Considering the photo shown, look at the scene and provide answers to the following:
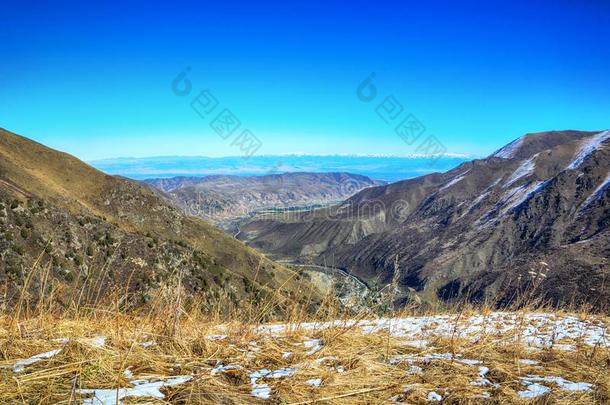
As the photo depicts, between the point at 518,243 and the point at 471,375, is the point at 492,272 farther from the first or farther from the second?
the point at 471,375

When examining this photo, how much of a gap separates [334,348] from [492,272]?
85.1 metres

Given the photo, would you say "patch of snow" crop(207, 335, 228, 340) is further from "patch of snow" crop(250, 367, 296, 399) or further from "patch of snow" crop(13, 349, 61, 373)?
"patch of snow" crop(13, 349, 61, 373)

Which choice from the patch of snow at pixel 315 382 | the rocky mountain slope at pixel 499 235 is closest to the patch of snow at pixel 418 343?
the patch of snow at pixel 315 382

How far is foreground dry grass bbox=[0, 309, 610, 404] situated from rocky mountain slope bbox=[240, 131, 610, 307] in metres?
55.8

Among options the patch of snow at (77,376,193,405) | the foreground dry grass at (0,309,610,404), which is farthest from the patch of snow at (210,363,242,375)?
the patch of snow at (77,376,193,405)

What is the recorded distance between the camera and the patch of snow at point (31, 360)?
279 centimetres

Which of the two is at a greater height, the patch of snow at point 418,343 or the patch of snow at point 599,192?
the patch of snow at point 599,192

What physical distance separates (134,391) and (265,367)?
1.11m

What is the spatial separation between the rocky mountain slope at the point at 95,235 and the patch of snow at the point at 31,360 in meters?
1.03

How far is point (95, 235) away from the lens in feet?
111

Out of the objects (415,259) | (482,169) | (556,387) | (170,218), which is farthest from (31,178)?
(482,169)

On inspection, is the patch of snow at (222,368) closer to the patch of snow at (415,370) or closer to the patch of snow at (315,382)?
the patch of snow at (315,382)

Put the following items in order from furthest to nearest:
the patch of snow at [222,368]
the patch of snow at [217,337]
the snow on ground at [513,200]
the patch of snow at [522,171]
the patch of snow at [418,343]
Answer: the patch of snow at [522,171] → the snow on ground at [513,200] → the patch of snow at [418,343] → the patch of snow at [217,337] → the patch of snow at [222,368]

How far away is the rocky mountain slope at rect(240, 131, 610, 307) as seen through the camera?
6462cm
